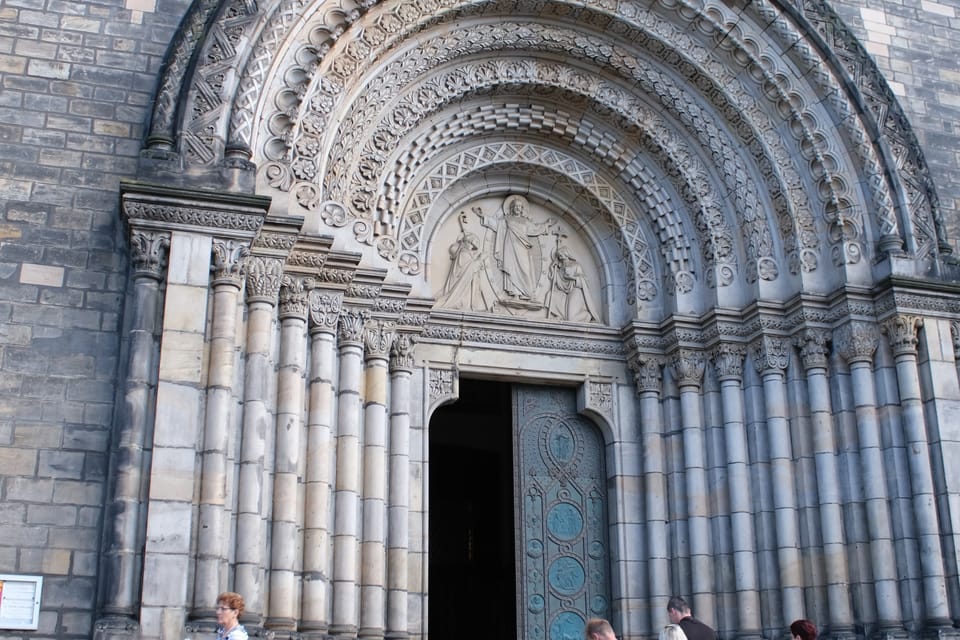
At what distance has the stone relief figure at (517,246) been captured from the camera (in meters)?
13.7

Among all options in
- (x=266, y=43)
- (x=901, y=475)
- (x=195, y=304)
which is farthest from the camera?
(x=901, y=475)

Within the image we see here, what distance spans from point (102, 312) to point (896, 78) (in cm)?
996

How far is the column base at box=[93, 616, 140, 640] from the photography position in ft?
28.2

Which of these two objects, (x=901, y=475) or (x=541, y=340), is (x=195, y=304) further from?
(x=901, y=475)

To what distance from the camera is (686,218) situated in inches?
545

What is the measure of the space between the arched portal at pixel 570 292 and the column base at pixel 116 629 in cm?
86

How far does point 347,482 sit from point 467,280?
3.39 meters

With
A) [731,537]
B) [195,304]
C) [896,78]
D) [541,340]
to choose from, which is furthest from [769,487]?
[195,304]

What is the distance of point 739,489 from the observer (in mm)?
12641

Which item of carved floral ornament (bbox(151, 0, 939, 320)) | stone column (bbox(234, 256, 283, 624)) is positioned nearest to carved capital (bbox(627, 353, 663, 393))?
carved floral ornament (bbox(151, 0, 939, 320))

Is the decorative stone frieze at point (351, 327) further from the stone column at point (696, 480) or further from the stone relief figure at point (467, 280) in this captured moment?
the stone column at point (696, 480)

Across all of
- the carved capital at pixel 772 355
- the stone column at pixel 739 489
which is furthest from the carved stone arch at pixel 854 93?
the stone column at pixel 739 489

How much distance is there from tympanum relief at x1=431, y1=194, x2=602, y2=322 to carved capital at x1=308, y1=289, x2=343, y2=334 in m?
2.12

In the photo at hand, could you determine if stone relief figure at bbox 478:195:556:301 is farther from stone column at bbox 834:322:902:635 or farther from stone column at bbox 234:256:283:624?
stone column at bbox 234:256:283:624
